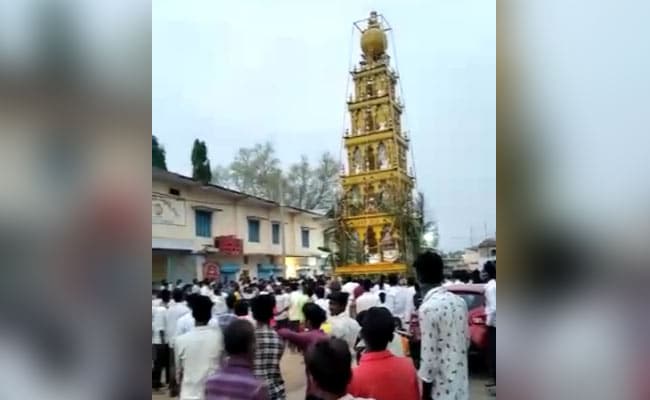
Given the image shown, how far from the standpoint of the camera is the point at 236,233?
1064cm

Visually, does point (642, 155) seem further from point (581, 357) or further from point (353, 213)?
point (353, 213)

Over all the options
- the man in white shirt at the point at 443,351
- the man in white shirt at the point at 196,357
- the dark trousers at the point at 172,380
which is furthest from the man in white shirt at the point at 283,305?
the man in white shirt at the point at 443,351

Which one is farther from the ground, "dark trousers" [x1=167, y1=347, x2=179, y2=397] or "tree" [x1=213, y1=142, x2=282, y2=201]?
"tree" [x1=213, y1=142, x2=282, y2=201]

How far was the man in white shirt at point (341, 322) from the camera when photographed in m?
2.94

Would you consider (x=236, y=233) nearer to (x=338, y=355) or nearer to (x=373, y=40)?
(x=373, y=40)

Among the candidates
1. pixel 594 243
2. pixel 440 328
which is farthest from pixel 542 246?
pixel 440 328

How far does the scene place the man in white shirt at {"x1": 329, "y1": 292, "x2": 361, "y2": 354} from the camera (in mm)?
2938

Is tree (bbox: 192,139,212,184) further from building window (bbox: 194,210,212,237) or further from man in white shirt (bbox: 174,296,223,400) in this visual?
man in white shirt (bbox: 174,296,223,400)

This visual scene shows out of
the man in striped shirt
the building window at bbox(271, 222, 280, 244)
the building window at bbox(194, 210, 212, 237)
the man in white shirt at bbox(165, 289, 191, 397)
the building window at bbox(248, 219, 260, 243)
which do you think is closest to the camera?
the man in striped shirt

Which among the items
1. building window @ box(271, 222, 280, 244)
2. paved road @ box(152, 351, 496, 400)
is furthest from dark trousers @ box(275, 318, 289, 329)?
building window @ box(271, 222, 280, 244)

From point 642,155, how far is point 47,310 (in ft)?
2.82

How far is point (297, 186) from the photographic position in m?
11.8

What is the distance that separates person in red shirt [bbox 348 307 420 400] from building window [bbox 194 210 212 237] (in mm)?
8437

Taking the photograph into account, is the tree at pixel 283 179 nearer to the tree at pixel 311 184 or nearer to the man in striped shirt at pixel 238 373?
the tree at pixel 311 184
